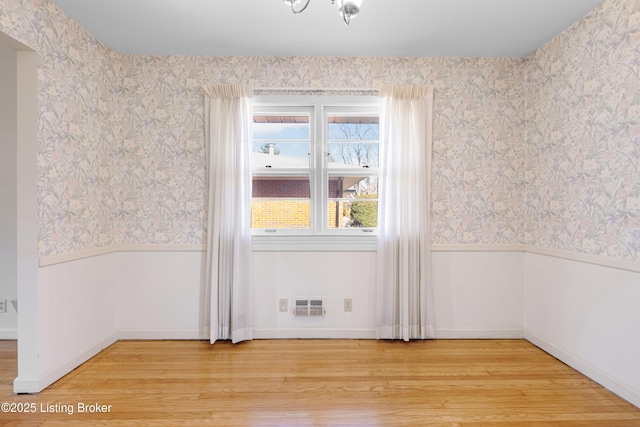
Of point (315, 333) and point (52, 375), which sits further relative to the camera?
point (315, 333)

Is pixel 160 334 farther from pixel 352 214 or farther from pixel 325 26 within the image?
pixel 325 26

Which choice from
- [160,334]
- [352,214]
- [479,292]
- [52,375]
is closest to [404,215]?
[352,214]

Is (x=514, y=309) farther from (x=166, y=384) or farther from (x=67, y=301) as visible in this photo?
(x=67, y=301)

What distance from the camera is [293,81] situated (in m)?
2.99

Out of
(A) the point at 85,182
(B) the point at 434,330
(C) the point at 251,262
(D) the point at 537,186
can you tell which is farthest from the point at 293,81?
(B) the point at 434,330

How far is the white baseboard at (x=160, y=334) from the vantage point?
117 inches

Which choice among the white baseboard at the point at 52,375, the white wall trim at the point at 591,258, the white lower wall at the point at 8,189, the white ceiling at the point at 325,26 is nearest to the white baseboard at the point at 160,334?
the white baseboard at the point at 52,375

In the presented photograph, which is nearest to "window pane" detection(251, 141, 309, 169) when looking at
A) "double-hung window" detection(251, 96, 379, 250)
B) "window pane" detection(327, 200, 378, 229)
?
"double-hung window" detection(251, 96, 379, 250)

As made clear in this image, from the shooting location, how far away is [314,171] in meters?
3.08

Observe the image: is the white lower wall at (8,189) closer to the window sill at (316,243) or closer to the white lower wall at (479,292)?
the window sill at (316,243)

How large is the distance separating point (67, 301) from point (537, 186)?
385 cm

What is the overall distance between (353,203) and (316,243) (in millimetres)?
517

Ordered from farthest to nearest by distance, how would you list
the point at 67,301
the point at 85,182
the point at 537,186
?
the point at 537,186 → the point at 85,182 → the point at 67,301

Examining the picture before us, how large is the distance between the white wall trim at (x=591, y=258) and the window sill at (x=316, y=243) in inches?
54.5
